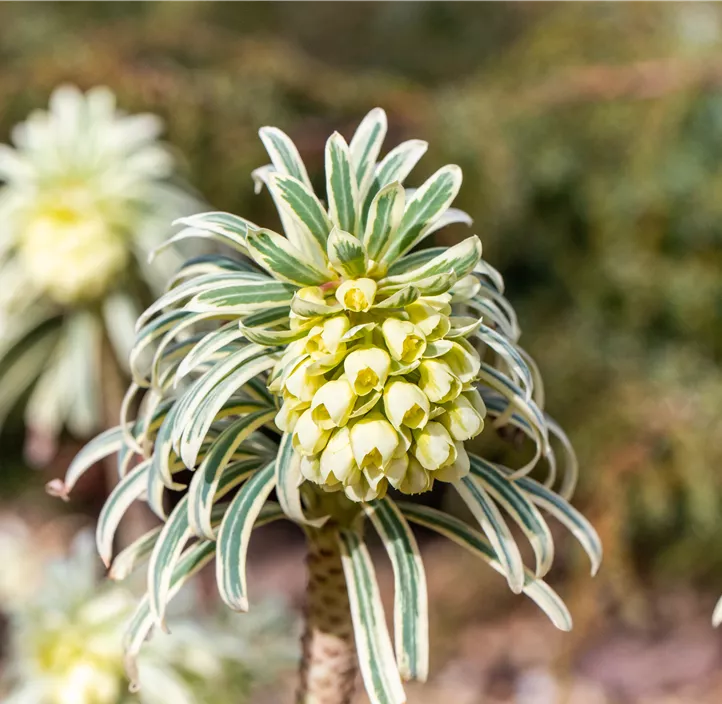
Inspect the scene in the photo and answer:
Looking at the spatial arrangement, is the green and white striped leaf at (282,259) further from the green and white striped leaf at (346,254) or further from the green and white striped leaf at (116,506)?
the green and white striped leaf at (116,506)

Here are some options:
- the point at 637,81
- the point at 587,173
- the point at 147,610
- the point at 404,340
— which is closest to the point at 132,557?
the point at 147,610

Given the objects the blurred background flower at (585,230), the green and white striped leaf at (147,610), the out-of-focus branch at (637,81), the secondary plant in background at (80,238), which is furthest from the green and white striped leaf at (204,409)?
the out-of-focus branch at (637,81)

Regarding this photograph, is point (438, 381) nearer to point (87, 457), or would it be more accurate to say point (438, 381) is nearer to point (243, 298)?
point (243, 298)

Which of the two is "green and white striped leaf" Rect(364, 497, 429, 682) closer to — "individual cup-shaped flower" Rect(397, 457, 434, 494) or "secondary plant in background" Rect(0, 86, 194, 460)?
"individual cup-shaped flower" Rect(397, 457, 434, 494)

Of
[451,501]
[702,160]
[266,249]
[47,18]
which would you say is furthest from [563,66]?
[266,249]

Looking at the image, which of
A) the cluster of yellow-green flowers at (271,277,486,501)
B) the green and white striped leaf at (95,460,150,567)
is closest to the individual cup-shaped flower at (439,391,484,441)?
the cluster of yellow-green flowers at (271,277,486,501)

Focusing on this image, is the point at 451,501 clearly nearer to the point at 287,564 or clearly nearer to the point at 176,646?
the point at 176,646

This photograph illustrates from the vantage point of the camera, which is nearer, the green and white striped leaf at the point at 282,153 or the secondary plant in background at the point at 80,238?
the green and white striped leaf at the point at 282,153
